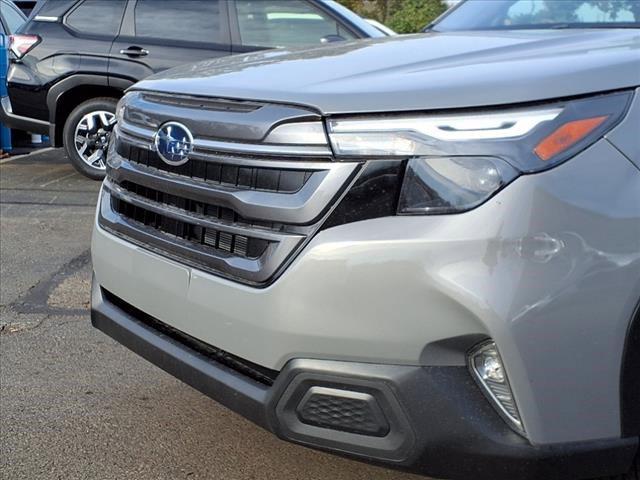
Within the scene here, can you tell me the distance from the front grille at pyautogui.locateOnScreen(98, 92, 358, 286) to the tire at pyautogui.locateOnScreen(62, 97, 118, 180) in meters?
5.41

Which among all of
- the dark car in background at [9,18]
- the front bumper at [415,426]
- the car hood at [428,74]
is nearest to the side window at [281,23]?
the dark car in background at [9,18]

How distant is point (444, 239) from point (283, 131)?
507 mm

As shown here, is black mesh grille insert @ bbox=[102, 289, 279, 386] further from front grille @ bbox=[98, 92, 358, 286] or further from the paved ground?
the paved ground

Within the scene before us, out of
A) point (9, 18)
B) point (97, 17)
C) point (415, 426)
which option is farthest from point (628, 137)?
point (9, 18)

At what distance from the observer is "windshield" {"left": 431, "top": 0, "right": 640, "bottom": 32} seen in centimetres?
344

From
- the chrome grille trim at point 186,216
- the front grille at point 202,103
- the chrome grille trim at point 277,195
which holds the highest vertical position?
the front grille at point 202,103

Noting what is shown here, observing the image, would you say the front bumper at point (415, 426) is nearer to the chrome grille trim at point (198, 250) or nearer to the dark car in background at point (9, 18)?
the chrome grille trim at point (198, 250)

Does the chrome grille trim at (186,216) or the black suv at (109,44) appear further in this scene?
the black suv at (109,44)

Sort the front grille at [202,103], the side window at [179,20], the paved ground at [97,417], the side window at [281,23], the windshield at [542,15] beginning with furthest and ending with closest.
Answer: the side window at [179,20] < the side window at [281,23] < the windshield at [542,15] < the paved ground at [97,417] < the front grille at [202,103]

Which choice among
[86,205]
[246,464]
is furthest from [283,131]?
[86,205]

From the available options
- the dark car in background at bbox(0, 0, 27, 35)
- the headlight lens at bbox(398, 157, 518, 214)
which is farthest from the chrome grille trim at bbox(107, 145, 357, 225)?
the dark car in background at bbox(0, 0, 27, 35)

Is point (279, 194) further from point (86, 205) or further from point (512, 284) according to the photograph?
point (86, 205)

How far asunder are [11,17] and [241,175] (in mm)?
9304

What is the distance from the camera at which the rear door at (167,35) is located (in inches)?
303
